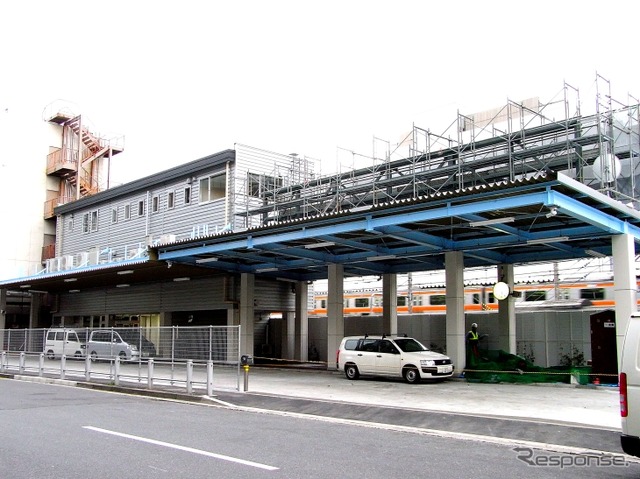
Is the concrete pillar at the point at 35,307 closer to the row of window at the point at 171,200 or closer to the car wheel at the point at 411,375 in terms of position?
the row of window at the point at 171,200

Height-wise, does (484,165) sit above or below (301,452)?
above

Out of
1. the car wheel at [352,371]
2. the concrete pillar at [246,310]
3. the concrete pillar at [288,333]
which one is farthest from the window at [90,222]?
the car wheel at [352,371]

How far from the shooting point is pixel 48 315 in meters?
43.4

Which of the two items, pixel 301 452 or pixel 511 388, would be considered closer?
pixel 301 452

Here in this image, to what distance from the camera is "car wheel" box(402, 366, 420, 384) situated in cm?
1973

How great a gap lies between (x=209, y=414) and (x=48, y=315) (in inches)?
1348

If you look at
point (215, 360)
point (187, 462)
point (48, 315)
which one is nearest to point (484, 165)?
point (215, 360)

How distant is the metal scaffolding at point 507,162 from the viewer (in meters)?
19.1

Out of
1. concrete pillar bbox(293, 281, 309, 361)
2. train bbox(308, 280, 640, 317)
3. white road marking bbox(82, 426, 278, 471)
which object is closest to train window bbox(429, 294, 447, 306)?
train bbox(308, 280, 640, 317)

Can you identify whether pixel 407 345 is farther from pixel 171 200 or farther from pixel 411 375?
pixel 171 200

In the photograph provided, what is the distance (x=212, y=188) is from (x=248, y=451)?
22.8m

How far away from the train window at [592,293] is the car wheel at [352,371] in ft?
43.2

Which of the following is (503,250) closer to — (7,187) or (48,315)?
(48,315)

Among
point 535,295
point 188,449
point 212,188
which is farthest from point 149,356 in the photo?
point 535,295
